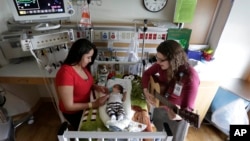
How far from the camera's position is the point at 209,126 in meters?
2.16

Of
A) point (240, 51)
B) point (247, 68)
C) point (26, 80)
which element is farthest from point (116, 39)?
point (247, 68)

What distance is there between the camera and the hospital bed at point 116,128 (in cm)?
82

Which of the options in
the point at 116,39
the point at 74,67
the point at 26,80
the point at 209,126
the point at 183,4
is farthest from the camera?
the point at 209,126

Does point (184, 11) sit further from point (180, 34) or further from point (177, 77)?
A: point (177, 77)

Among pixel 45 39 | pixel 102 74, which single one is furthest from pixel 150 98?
pixel 45 39

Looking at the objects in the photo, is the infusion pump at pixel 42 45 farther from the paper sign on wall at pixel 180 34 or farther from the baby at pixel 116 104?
the paper sign on wall at pixel 180 34

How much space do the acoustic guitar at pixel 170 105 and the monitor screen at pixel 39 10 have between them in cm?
106

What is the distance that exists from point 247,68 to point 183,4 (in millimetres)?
1119

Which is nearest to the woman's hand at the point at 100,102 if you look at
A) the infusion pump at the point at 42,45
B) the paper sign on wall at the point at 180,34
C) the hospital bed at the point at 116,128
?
the hospital bed at the point at 116,128

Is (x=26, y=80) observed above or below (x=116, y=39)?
below

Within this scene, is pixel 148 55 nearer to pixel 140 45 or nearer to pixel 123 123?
pixel 140 45

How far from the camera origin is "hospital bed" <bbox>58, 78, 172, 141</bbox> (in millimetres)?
818

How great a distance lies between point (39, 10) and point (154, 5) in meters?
1.21

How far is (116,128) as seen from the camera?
1.03 metres
